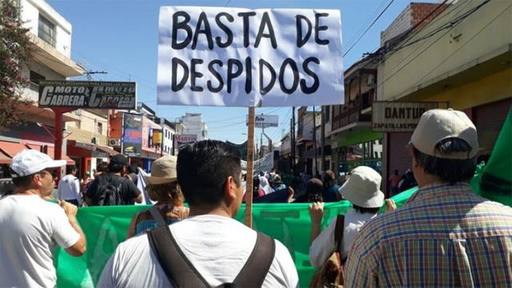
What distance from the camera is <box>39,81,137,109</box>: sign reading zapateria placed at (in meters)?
23.9

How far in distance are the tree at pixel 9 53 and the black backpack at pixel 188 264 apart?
685 inches

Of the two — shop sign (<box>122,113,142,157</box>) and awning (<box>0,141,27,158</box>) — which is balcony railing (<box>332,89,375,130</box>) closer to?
awning (<box>0,141,27,158</box>)

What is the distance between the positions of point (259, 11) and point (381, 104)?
11.2 meters

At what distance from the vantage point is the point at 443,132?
82.3 inches

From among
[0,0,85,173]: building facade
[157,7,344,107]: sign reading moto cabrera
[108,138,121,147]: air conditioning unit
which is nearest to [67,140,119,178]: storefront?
[0,0,85,173]: building facade

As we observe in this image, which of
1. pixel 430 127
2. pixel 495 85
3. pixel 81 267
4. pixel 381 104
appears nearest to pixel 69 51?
pixel 381 104

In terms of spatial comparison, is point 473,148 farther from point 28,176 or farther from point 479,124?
point 479,124

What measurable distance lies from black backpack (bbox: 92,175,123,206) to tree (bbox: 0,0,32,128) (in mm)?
11241

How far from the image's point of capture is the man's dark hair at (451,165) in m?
2.05

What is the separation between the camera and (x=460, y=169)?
6.73 ft

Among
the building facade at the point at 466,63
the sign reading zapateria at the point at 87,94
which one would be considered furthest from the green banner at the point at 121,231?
the sign reading zapateria at the point at 87,94

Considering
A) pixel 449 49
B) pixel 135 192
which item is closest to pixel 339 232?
pixel 135 192

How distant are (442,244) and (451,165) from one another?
0.29 m

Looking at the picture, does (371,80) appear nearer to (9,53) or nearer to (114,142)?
(9,53)
